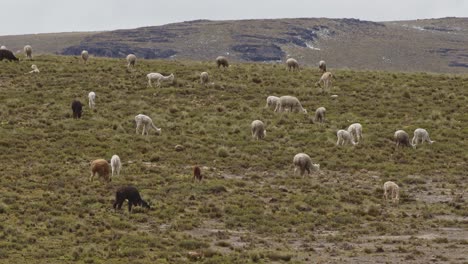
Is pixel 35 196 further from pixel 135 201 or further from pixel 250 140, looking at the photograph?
pixel 250 140

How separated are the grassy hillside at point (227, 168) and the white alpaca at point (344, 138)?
0.66m

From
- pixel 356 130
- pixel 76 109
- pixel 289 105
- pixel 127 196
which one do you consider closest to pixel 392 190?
pixel 127 196

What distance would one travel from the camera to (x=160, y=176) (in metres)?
32.0

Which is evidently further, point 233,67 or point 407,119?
point 233,67

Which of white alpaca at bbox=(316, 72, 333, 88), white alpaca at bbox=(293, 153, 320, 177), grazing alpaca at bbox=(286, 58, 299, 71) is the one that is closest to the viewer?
white alpaca at bbox=(293, 153, 320, 177)

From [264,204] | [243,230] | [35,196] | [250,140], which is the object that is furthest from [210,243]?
[250,140]

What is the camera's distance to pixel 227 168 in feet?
115

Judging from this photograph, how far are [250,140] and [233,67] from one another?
21.7 m

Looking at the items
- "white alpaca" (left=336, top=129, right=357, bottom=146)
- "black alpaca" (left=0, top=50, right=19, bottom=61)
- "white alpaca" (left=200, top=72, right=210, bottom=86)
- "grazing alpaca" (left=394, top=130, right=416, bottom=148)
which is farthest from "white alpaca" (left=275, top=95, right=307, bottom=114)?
"black alpaca" (left=0, top=50, right=19, bottom=61)

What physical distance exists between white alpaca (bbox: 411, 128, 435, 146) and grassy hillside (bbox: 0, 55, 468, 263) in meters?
0.52

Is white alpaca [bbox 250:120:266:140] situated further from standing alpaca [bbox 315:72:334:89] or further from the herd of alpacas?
standing alpaca [bbox 315:72:334:89]

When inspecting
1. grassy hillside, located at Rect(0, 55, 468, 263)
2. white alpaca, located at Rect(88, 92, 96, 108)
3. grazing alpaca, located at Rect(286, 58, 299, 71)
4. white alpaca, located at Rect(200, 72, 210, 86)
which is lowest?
grassy hillside, located at Rect(0, 55, 468, 263)

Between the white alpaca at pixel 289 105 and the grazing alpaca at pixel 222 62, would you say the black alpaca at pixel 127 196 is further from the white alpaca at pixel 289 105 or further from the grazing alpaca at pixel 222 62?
the grazing alpaca at pixel 222 62

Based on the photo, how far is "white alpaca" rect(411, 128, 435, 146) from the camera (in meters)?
40.2
